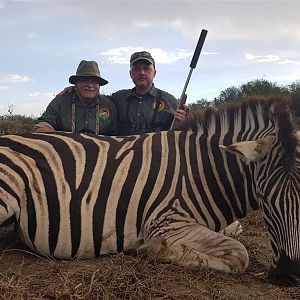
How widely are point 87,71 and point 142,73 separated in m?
0.60

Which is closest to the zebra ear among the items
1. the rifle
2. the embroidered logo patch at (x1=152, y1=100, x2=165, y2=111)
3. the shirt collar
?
the rifle

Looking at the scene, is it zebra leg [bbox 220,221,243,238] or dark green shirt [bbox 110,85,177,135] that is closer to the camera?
zebra leg [bbox 220,221,243,238]

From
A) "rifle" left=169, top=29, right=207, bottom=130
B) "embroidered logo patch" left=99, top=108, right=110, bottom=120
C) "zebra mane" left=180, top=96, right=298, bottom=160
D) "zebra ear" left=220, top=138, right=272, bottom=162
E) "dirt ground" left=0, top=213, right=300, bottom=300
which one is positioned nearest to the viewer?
"dirt ground" left=0, top=213, right=300, bottom=300

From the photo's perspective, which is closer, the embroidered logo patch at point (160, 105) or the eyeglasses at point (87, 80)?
the eyeglasses at point (87, 80)

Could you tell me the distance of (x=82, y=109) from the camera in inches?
195

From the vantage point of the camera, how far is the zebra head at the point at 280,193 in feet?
8.18

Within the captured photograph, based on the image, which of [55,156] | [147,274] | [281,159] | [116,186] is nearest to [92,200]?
[116,186]

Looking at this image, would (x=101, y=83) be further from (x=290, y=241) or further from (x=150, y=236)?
(x=290, y=241)

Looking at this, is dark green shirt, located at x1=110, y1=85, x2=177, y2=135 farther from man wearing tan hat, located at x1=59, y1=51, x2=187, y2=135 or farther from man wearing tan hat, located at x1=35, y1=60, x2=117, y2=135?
man wearing tan hat, located at x1=35, y1=60, x2=117, y2=135

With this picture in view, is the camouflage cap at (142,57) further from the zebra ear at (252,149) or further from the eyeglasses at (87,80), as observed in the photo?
the zebra ear at (252,149)

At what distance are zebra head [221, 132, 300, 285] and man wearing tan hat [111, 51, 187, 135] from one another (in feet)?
7.30

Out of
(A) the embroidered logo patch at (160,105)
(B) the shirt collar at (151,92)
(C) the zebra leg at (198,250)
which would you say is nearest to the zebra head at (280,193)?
(C) the zebra leg at (198,250)

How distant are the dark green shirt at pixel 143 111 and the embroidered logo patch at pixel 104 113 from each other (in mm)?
177

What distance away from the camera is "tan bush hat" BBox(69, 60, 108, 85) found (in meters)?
4.89
